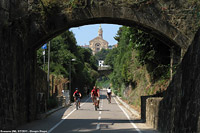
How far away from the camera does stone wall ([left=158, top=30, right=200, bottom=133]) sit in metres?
7.75

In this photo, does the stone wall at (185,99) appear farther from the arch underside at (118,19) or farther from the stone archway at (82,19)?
the stone archway at (82,19)

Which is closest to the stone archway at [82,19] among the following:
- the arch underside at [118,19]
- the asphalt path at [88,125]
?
the arch underside at [118,19]

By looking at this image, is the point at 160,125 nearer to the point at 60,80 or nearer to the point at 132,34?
the point at 132,34

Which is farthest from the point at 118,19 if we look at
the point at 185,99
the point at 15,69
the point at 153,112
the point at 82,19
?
the point at 185,99

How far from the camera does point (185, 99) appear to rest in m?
8.69

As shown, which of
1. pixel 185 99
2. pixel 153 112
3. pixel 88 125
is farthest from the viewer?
pixel 88 125

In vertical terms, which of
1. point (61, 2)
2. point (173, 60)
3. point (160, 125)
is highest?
point (61, 2)

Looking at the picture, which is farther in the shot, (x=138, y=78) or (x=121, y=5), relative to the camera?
(x=138, y=78)

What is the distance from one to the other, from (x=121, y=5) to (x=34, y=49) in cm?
499

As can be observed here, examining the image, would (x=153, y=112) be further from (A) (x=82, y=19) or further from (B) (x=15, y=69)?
(B) (x=15, y=69)


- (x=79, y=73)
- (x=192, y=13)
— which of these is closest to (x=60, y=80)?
(x=79, y=73)

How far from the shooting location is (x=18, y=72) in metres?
13.2

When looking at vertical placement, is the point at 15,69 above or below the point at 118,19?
below

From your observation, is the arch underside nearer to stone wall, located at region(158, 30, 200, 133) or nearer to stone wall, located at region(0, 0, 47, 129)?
stone wall, located at region(0, 0, 47, 129)
